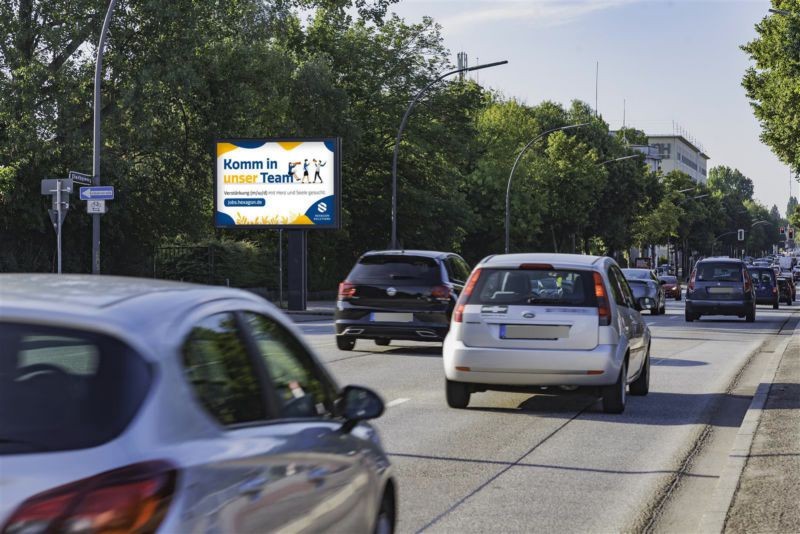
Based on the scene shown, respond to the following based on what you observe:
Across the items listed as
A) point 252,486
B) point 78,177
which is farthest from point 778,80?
point 252,486

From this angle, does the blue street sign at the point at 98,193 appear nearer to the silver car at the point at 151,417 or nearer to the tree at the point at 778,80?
the tree at the point at 778,80

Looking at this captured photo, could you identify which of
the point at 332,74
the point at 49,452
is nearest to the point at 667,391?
the point at 49,452

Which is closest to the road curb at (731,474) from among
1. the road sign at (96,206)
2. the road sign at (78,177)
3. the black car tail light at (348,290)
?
the black car tail light at (348,290)

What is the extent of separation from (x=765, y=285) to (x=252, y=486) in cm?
4553

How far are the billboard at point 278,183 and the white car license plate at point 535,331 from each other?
24263 mm

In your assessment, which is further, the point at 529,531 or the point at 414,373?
the point at 414,373

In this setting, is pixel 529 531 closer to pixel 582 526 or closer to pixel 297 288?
pixel 582 526

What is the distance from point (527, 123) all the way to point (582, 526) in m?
70.1

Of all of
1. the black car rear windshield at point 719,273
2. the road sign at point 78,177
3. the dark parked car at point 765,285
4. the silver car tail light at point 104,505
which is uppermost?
the road sign at point 78,177

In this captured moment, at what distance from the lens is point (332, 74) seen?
4912cm

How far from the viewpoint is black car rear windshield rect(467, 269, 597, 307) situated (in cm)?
1178

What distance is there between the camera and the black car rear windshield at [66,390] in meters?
3.06

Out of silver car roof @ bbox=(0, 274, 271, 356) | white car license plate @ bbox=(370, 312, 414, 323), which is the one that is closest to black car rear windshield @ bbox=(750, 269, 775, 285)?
white car license plate @ bbox=(370, 312, 414, 323)

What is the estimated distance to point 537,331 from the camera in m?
11.6
